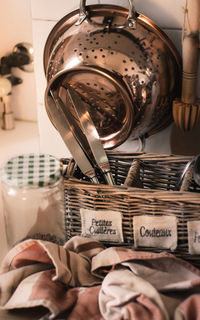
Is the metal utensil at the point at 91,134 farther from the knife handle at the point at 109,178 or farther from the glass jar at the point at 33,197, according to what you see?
the glass jar at the point at 33,197

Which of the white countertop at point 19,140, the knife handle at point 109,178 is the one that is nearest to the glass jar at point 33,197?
the knife handle at point 109,178

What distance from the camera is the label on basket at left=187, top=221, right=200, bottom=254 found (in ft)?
2.18

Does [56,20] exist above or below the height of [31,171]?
above

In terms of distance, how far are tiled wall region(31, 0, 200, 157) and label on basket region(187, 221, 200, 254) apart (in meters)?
0.30

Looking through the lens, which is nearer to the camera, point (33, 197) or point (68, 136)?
point (33, 197)

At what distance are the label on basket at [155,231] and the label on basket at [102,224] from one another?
0.03m

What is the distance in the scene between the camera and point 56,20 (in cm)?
96

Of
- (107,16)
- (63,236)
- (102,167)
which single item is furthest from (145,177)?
(107,16)

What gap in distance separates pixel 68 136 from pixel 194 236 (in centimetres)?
27

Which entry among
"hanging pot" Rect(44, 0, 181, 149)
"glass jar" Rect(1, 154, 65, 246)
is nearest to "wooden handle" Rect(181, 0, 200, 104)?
"hanging pot" Rect(44, 0, 181, 149)

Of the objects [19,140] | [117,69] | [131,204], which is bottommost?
[19,140]

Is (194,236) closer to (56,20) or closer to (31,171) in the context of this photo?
(31,171)

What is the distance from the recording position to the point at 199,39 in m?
0.79

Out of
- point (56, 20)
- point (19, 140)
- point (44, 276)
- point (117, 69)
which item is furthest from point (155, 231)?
point (19, 140)
